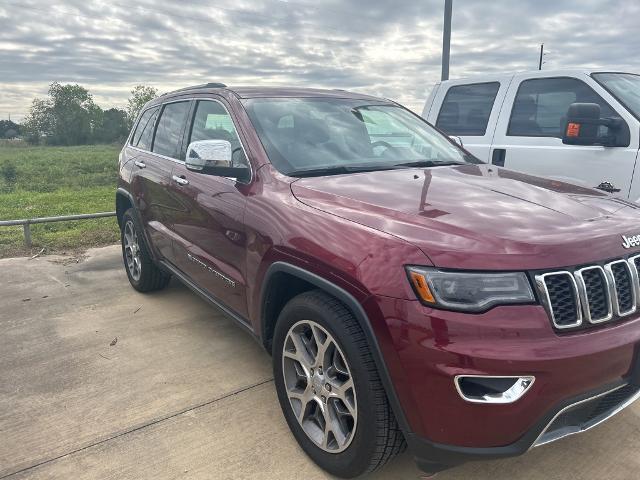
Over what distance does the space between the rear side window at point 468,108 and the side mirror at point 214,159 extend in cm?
348

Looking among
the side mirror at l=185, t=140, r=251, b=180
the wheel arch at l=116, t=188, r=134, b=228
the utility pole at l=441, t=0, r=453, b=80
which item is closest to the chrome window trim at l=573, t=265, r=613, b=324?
the side mirror at l=185, t=140, r=251, b=180

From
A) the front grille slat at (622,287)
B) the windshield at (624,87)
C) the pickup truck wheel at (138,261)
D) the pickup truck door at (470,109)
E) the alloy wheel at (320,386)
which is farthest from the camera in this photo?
the pickup truck door at (470,109)

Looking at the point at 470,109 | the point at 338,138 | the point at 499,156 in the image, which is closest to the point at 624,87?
the point at 499,156

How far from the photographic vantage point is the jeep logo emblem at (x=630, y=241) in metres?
2.18

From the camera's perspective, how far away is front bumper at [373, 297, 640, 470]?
1868 mm

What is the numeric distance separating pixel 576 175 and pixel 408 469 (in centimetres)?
336

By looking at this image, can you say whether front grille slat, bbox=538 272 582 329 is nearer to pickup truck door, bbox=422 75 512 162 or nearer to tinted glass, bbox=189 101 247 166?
tinted glass, bbox=189 101 247 166

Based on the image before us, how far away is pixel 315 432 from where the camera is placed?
2562 mm

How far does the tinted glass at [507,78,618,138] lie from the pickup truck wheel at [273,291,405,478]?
145 inches

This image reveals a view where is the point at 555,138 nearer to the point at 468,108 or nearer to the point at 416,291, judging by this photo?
the point at 468,108

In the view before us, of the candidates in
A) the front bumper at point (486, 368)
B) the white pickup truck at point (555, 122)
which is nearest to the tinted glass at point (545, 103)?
the white pickup truck at point (555, 122)

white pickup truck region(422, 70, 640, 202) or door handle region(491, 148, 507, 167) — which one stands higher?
white pickup truck region(422, 70, 640, 202)

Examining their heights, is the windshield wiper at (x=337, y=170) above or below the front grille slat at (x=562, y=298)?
above

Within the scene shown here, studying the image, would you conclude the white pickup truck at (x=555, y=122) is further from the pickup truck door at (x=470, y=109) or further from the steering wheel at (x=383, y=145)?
the steering wheel at (x=383, y=145)
